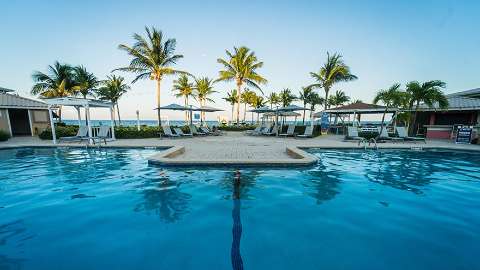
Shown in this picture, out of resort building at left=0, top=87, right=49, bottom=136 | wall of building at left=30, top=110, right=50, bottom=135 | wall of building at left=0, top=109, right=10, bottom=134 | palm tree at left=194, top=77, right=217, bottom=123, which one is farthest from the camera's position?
palm tree at left=194, top=77, right=217, bottom=123

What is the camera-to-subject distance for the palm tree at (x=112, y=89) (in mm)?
28797

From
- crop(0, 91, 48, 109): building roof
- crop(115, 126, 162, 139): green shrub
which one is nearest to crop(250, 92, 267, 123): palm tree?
crop(115, 126, 162, 139): green shrub

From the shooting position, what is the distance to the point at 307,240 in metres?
3.02

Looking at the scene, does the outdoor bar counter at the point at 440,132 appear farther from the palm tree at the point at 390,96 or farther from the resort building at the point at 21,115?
the resort building at the point at 21,115

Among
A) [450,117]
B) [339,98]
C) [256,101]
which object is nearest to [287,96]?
[256,101]

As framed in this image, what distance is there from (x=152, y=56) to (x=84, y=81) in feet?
43.9

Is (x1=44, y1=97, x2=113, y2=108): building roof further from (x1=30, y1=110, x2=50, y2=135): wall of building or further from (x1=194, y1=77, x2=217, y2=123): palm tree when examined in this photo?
(x1=194, y1=77, x2=217, y2=123): palm tree

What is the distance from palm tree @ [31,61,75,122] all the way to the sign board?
36.9 m

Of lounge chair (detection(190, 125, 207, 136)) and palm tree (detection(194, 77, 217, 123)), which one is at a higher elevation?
palm tree (detection(194, 77, 217, 123))

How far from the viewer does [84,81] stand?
83.8ft

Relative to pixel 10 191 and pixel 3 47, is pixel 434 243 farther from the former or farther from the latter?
pixel 3 47

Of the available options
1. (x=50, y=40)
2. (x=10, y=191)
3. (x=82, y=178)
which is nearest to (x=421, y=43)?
(x=82, y=178)

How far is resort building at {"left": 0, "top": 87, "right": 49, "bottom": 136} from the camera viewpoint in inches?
680

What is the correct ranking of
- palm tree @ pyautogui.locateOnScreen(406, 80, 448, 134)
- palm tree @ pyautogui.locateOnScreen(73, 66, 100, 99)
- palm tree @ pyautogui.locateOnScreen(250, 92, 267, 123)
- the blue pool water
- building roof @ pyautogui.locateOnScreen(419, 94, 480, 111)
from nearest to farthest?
the blue pool water → palm tree @ pyautogui.locateOnScreen(406, 80, 448, 134) → building roof @ pyautogui.locateOnScreen(419, 94, 480, 111) → palm tree @ pyautogui.locateOnScreen(73, 66, 100, 99) → palm tree @ pyautogui.locateOnScreen(250, 92, 267, 123)
